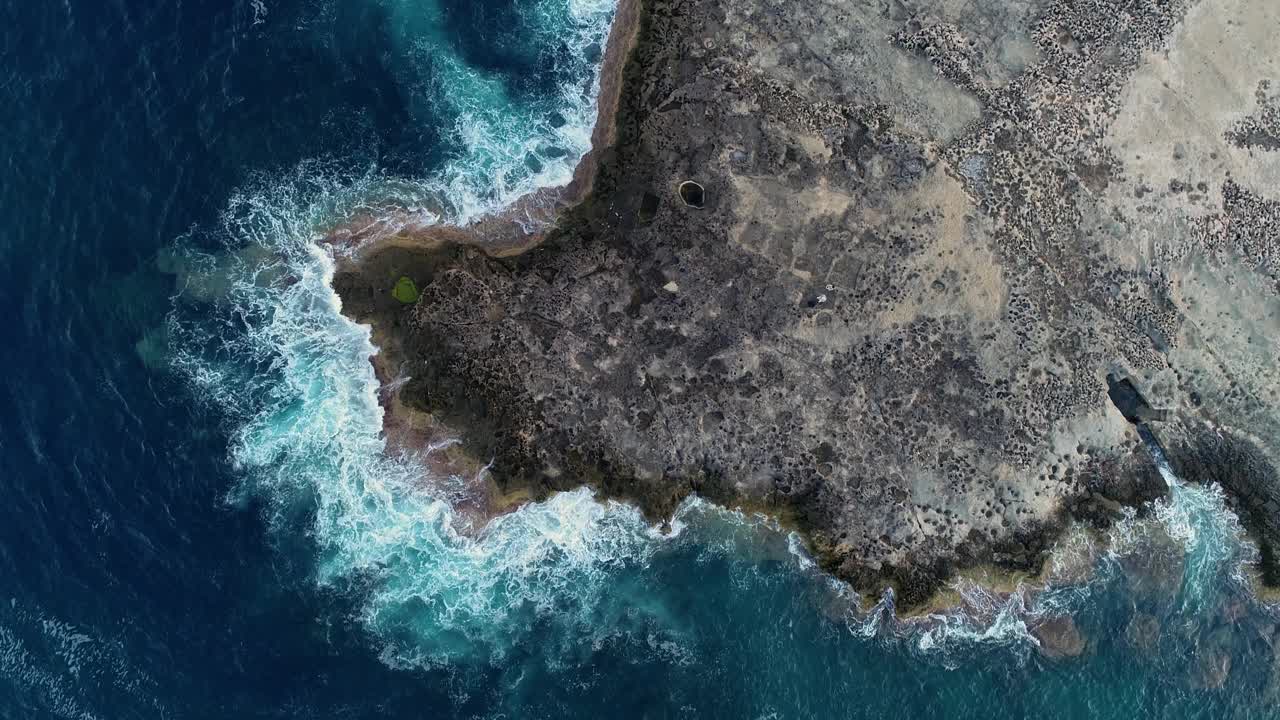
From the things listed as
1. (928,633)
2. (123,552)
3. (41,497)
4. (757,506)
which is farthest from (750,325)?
(41,497)

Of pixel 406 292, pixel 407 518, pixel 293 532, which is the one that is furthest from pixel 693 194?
pixel 293 532

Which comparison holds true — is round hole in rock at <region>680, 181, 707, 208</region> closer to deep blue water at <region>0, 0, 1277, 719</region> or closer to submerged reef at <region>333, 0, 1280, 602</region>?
submerged reef at <region>333, 0, 1280, 602</region>

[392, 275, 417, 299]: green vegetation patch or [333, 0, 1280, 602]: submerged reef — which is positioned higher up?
[333, 0, 1280, 602]: submerged reef

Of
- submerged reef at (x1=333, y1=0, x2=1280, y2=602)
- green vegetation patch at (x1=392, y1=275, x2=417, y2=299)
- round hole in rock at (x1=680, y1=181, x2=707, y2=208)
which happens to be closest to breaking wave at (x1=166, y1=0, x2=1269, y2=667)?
submerged reef at (x1=333, y1=0, x2=1280, y2=602)

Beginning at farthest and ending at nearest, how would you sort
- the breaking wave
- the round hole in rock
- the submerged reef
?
the round hole in rock → the breaking wave → the submerged reef

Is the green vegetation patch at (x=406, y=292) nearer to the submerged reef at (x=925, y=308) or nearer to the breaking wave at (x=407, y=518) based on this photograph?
the submerged reef at (x=925, y=308)

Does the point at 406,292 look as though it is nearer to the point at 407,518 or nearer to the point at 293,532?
the point at 407,518

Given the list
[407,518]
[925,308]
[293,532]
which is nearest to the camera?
[925,308]
